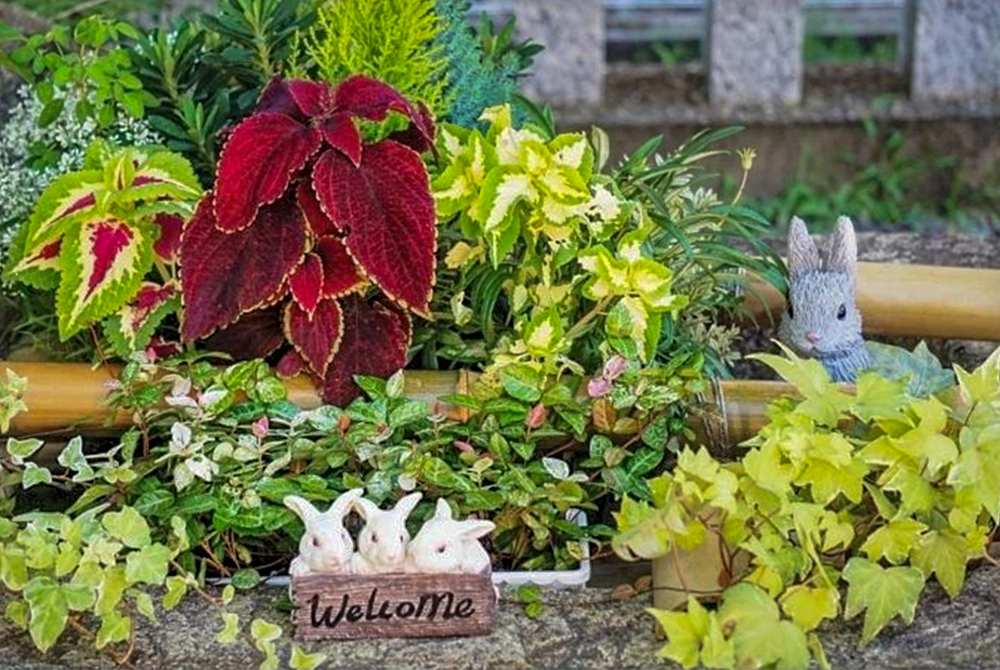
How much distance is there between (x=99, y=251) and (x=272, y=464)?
29cm

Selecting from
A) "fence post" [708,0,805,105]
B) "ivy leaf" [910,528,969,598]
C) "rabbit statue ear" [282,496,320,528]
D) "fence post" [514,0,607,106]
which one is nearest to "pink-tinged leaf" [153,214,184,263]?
"rabbit statue ear" [282,496,320,528]

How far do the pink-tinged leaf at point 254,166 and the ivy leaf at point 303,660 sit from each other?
1.42 ft

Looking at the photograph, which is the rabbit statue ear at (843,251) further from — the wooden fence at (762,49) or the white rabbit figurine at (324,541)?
the wooden fence at (762,49)

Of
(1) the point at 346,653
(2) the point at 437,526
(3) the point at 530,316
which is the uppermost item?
(3) the point at 530,316

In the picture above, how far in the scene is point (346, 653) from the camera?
1.40m

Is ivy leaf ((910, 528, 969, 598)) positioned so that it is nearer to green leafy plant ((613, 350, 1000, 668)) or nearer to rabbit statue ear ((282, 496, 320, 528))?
green leafy plant ((613, 350, 1000, 668))

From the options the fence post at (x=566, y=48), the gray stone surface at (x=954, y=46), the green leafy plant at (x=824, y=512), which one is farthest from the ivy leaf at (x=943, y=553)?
the gray stone surface at (x=954, y=46)

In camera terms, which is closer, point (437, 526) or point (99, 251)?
point (437, 526)

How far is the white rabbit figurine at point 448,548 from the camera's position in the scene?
139 cm

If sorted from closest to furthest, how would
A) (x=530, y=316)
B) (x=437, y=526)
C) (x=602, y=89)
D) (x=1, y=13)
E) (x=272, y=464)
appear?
(x=437, y=526) → (x=272, y=464) → (x=530, y=316) → (x=1, y=13) → (x=602, y=89)

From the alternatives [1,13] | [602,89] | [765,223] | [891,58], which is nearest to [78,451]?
[765,223]

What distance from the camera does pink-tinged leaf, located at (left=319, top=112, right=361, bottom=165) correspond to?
1566mm

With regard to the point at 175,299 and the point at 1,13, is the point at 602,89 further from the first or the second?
the point at 175,299

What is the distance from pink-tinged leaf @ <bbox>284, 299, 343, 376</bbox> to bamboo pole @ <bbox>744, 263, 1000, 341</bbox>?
0.51 meters
